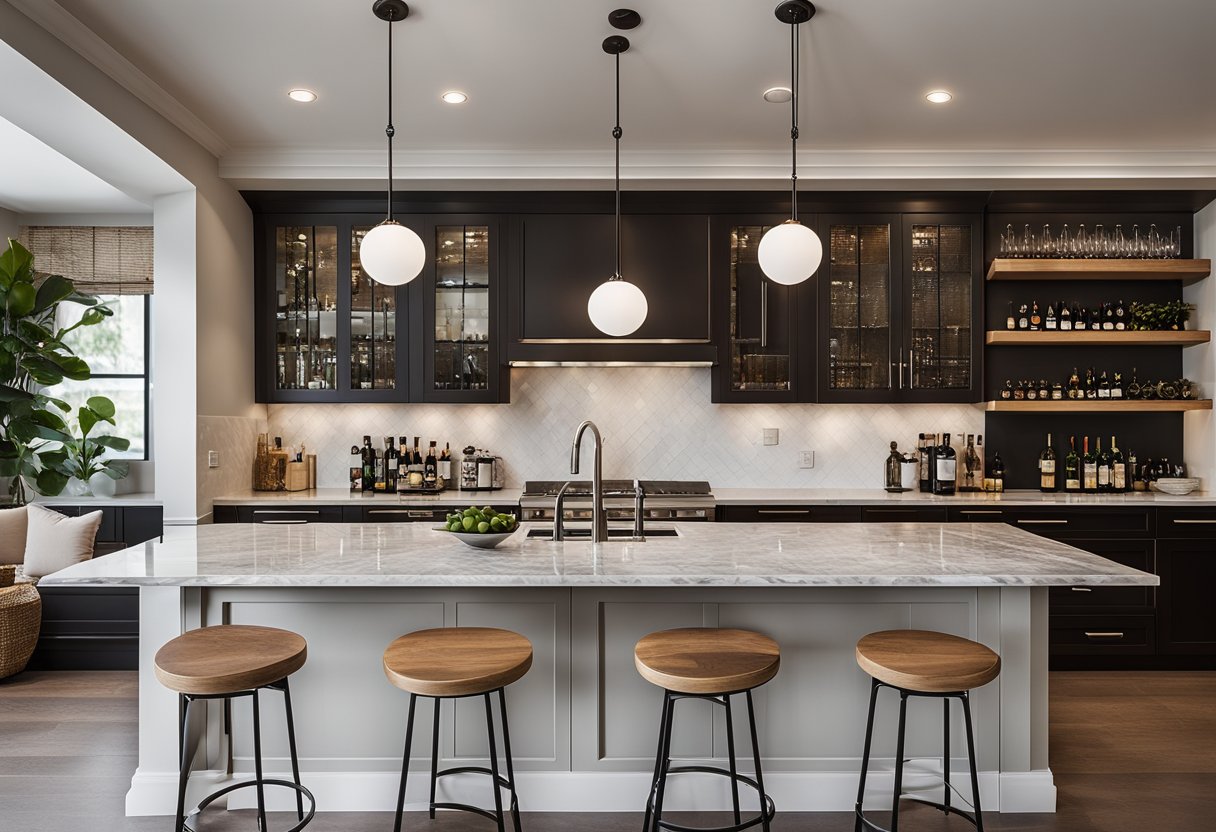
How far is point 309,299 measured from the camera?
4688 millimetres

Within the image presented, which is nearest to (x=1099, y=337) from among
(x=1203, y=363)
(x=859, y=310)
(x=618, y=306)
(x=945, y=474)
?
(x=1203, y=363)

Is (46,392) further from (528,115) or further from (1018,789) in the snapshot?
(1018,789)

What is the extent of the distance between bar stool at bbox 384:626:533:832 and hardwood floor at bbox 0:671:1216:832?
0.35 m

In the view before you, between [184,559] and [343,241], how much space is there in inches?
100

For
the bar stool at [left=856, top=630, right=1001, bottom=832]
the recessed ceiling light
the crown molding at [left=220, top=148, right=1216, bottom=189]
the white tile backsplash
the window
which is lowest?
the bar stool at [left=856, top=630, right=1001, bottom=832]

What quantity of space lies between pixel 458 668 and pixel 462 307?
2848 millimetres

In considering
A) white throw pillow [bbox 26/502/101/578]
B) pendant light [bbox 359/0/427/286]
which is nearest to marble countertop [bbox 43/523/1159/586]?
pendant light [bbox 359/0/427/286]

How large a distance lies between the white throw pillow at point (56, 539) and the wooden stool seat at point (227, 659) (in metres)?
2.23

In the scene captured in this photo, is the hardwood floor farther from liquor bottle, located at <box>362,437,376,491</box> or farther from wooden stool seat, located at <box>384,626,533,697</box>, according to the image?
liquor bottle, located at <box>362,437,376,491</box>

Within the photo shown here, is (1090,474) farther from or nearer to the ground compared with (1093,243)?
nearer to the ground

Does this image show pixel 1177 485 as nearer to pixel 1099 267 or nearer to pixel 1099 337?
pixel 1099 337

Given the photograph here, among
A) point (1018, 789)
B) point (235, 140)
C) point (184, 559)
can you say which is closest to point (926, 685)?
point (1018, 789)

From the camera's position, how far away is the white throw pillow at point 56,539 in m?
4.14

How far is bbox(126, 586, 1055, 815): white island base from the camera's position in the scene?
2.68 metres
